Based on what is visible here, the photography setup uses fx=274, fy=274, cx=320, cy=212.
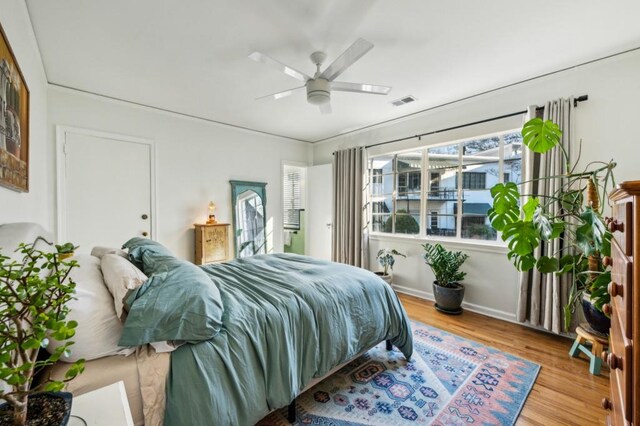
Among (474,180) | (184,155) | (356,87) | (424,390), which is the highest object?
(356,87)

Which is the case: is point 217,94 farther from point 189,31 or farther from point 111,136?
point 111,136

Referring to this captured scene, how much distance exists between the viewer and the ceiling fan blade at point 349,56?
1747mm

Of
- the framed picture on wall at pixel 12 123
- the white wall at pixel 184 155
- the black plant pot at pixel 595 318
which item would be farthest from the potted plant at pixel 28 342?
the white wall at pixel 184 155

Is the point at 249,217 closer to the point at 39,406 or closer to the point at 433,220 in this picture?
the point at 433,220

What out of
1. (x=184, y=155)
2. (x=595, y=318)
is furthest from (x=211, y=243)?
(x=595, y=318)

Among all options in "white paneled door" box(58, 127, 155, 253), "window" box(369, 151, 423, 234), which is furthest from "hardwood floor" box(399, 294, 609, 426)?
"white paneled door" box(58, 127, 155, 253)

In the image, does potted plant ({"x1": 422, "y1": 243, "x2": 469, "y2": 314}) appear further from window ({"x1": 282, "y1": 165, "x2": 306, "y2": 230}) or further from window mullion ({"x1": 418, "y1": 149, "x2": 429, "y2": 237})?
window ({"x1": 282, "y1": 165, "x2": 306, "y2": 230})

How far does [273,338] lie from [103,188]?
295 centimetres

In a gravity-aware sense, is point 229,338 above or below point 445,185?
below

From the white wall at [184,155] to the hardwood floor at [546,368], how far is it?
121 inches

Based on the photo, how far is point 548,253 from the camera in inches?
103

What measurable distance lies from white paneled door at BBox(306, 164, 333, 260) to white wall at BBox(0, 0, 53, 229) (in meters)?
3.54

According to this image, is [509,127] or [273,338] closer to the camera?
[273,338]

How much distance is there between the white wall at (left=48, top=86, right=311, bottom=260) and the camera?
307 centimetres
